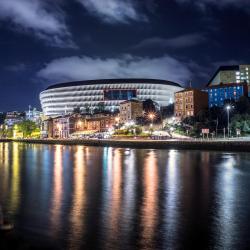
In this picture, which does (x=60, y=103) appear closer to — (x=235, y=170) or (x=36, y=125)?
(x=36, y=125)

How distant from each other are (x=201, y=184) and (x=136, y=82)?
147365 millimetres

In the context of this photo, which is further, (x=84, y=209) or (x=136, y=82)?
(x=136, y=82)

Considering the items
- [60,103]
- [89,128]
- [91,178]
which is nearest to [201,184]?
[91,178]

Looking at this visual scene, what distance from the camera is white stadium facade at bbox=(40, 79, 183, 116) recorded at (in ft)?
548

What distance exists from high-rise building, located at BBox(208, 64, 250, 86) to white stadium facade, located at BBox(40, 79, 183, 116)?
22494 mm

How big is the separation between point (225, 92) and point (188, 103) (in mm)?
17037

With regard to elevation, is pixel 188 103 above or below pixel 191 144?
above

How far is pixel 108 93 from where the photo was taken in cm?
16725

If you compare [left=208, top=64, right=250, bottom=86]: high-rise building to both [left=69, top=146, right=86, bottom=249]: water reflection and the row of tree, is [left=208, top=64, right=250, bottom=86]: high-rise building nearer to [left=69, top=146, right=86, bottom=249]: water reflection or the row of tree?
the row of tree

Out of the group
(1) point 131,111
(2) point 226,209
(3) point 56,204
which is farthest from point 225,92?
(3) point 56,204

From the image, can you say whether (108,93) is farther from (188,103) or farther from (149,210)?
(149,210)

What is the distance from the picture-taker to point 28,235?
39.3 feet

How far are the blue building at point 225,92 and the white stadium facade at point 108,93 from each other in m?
52.8

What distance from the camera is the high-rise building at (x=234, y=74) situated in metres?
149
